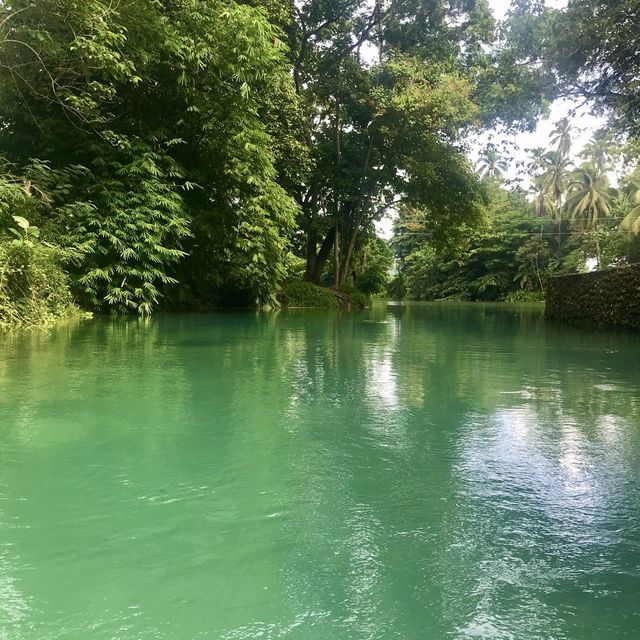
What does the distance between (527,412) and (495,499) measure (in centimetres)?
141

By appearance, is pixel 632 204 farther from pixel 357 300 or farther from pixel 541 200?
pixel 357 300

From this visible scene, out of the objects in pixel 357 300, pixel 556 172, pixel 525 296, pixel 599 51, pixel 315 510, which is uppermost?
pixel 556 172

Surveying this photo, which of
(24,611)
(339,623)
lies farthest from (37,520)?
(339,623)

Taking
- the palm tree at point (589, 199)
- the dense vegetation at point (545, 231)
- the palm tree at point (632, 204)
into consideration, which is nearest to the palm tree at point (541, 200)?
the dense vegetation at point (545, 231)

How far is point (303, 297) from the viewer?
17328 millimetres

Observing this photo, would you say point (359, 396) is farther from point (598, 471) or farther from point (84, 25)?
point (84, 25)

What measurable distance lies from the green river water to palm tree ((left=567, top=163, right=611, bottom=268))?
3566cm

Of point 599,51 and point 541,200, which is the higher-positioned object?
point 541,200

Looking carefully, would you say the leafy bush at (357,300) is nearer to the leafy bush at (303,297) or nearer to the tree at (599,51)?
the leafy bush at (303,297)

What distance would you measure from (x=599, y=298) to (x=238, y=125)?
24.2ft

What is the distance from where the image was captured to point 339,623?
1147 mm

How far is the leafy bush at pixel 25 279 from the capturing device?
269 inches

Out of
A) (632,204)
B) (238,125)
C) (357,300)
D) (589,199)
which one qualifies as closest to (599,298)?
(238,125)

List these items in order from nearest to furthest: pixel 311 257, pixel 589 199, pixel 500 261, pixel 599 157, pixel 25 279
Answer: pixel 25 279
pixel 311 257
pixel 589 199
pixel 599 157
pixel 500 261
